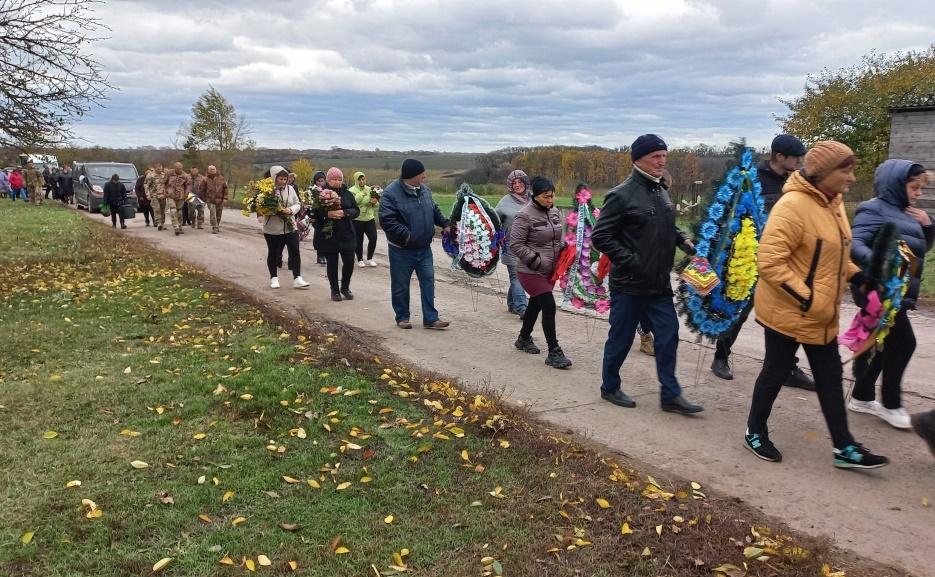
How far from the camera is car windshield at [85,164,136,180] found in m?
Result: 30.1

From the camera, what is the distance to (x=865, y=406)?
5.84 meters

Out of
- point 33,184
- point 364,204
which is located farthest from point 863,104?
point 33,184

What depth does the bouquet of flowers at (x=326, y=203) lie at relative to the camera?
10.7m

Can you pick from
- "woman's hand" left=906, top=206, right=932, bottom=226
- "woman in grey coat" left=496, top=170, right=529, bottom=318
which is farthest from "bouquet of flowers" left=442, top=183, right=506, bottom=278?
"woman's hand" left=906, top=206, right=932, bottom=226

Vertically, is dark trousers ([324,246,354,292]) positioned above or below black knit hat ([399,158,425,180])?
below

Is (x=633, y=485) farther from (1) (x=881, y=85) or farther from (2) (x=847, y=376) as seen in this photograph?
(1) (x=881, y=85)

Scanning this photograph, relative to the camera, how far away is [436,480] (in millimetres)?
4543

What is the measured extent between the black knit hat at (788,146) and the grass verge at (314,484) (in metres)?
3.32

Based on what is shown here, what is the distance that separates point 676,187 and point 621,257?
1745 cm

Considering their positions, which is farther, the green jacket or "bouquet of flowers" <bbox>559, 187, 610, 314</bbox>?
the green jacket

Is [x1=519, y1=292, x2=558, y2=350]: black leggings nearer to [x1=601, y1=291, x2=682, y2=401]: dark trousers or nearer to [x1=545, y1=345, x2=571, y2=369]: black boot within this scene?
[x1=545, y1=345, x2=571, y2=369]: black boot

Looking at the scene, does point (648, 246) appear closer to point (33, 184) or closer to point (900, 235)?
point (900, 235)

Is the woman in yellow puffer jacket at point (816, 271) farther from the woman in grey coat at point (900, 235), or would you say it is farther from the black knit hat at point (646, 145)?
the black knit hat at point (646, 145)

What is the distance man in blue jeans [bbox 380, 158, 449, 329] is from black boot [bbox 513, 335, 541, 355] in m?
1.33
